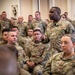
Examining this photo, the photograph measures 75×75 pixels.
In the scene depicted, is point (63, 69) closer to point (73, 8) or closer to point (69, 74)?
point (69, 74)

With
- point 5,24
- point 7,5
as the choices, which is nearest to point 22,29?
point 5,24

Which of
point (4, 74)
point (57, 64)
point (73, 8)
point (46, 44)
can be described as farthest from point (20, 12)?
point (4, 74)

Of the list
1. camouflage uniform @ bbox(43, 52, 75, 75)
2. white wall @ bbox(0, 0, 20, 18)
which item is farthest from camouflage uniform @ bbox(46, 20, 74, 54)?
white wall @ bbox(0, 0, 20, 18)

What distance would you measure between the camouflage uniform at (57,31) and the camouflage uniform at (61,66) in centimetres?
85

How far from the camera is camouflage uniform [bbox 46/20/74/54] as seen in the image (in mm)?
3549

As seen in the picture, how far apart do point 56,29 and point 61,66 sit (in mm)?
1110

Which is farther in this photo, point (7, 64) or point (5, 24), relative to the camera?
point (5, 24)

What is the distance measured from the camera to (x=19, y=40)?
5.41m

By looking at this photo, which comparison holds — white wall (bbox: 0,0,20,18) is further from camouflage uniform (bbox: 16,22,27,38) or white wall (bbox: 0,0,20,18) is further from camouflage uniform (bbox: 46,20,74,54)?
camouflage uniform (bbox: 46,20,74,54)

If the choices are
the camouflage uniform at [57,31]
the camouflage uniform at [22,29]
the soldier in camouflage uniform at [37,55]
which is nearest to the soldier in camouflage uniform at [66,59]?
the camouflage uniform at [57,31]

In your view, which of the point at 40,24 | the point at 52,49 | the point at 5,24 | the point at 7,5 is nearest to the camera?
the point at 52,49

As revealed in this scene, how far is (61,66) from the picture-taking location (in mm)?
2637

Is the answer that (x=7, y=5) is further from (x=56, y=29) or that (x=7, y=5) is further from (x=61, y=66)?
(x=61, y=66)

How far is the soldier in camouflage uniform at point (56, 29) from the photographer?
3.55 meters
